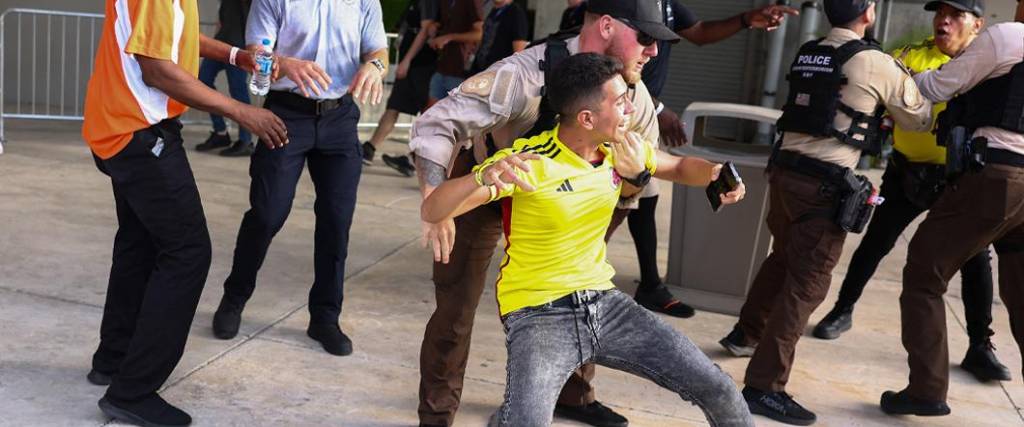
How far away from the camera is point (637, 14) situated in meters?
3.71

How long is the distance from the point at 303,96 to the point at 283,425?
1327 millimetres

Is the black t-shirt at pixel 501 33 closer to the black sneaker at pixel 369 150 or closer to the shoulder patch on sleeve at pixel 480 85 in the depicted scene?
the black sneaker at pixel 369 150

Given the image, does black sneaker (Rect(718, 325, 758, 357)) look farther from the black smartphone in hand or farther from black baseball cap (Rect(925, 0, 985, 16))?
the black smartphone in hand

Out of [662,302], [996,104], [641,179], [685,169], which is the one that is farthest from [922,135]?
[641,179]

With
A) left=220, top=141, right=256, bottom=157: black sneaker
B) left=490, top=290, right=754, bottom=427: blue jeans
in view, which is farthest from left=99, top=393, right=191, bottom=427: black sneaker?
left=220, top=141, right=256, bottom=157: black sneaker

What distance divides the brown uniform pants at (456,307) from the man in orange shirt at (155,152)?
698mm

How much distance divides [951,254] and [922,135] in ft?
3.12

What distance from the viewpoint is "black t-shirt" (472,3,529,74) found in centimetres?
788

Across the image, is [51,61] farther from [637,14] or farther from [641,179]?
[641,179]

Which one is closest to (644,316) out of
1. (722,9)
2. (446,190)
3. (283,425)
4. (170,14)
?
(446,190)

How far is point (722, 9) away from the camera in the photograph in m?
11.8

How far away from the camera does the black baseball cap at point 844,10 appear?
15.0 feet

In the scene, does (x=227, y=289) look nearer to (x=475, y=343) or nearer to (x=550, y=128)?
(x=475, y=343)

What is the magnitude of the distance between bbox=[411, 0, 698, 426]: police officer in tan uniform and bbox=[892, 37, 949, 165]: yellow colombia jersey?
175cm
